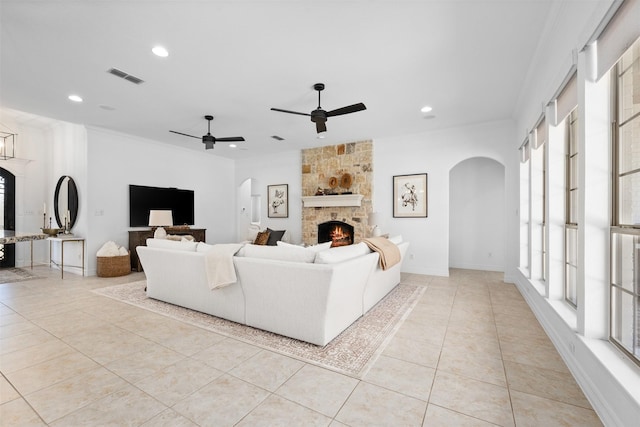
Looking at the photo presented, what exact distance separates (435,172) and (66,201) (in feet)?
25.2

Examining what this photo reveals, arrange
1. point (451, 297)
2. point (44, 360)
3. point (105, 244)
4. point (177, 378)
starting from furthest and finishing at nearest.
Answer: point (105, 244) < point (451, 297) < point (44, 360) < point (177, 378)

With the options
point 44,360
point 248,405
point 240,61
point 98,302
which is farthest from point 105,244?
point 248,405

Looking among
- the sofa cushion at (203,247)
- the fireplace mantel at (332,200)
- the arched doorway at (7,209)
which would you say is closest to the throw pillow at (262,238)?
the fireplace mantel at (332,200)

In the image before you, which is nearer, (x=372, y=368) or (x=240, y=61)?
(x=372, y=368)

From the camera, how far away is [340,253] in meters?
2.73

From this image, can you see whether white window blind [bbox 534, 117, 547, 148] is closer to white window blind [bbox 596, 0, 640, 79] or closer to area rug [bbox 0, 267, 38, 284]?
white window blind [bbox 596, 0, 640, 79]

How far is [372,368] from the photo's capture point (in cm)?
217

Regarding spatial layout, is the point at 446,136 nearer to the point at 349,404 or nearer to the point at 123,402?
the point at 349,404

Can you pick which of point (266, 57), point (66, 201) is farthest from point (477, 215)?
point (66, 201)

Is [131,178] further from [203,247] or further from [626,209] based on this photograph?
[626,209]

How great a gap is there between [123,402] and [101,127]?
5617 millimetres

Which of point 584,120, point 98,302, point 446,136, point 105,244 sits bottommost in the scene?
point 98,302

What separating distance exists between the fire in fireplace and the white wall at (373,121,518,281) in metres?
0.83

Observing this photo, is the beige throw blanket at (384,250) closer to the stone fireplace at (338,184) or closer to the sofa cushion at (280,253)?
the sofa cushion at (280,253)
